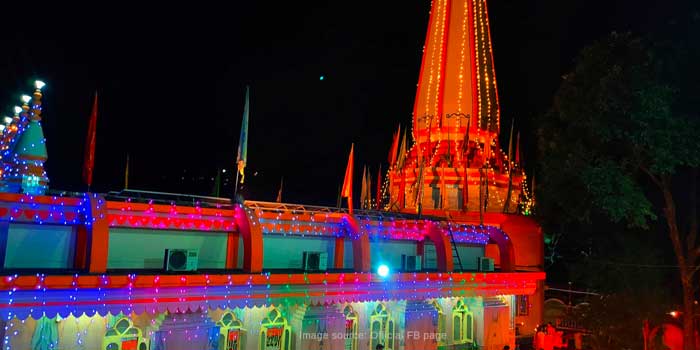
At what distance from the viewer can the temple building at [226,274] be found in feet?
36.4

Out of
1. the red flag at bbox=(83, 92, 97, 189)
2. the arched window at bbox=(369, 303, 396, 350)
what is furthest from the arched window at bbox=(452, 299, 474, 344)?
the red flag at bbox=(83, 92, 97, 189)

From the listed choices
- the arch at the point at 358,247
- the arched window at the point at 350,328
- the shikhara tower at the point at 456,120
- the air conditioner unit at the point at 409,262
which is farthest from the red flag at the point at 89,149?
the shikhara tower at the point at 456,120

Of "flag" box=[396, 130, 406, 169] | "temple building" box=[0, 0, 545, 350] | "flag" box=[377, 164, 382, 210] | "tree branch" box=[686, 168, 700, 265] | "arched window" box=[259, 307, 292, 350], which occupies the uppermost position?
"flag" box=[396, 130, 406, 169]

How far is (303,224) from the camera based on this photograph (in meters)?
15.6

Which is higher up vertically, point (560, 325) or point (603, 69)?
point (603, 69)

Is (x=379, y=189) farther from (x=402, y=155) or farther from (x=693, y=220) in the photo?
(x=693, y=220)

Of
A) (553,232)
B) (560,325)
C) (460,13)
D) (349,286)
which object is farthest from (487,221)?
(460,13)

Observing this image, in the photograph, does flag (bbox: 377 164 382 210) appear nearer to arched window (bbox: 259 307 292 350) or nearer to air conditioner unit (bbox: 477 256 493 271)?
air conditioner unit (bbox: 477 256 493 271)

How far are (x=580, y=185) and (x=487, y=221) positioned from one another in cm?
741

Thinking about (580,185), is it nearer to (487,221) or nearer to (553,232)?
(553,232)

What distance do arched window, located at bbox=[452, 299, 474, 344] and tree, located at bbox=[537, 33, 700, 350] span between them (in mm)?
5532

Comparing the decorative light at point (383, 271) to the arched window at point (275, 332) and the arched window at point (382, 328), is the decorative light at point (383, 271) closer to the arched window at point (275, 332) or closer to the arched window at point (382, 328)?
the arched window at point (382, 328)

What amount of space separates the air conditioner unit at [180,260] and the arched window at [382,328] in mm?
6264

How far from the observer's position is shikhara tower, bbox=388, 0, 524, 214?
1315 inches
